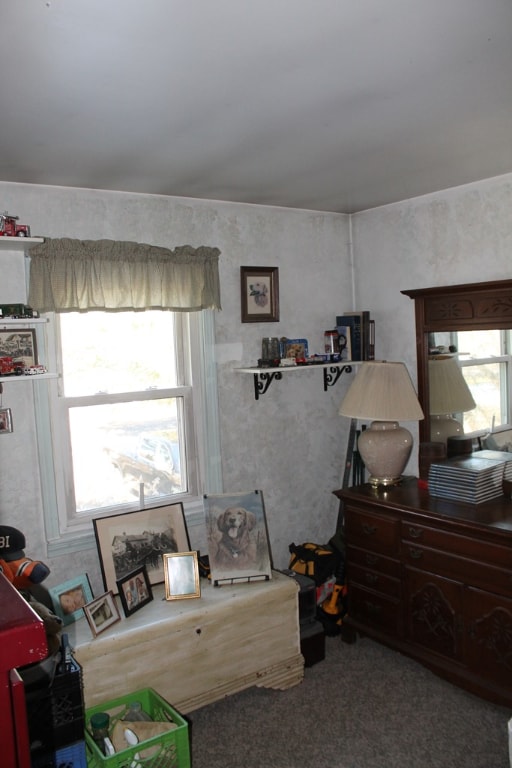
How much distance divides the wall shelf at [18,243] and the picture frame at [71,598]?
5.04ft

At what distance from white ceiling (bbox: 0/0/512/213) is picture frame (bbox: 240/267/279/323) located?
0.67 meters

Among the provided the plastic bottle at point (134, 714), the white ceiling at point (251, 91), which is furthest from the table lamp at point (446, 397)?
the plastic bottle at point (134, 714)

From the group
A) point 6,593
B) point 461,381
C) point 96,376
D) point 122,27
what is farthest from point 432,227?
point 6,593

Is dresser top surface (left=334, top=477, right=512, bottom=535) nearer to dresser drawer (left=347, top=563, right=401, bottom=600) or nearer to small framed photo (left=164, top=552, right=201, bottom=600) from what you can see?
dresser drawer (left=347, top=563, right=401, bottom=600)

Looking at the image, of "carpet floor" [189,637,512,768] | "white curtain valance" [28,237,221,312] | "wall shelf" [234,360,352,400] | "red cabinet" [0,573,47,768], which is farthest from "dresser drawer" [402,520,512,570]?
"red cabinet" [0,573,47,768]

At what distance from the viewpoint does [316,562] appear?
3543mm

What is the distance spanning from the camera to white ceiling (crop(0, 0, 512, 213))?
1429mm

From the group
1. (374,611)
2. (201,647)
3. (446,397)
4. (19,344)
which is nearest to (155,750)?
(201,647)

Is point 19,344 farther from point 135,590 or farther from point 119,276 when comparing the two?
point 135,590

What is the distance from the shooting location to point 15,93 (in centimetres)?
181

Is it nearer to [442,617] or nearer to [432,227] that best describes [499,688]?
[442,617]

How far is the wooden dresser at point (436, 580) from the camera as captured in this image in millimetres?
2740

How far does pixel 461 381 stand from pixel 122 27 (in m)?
2.60

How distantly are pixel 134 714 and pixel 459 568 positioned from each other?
1.56 meters
